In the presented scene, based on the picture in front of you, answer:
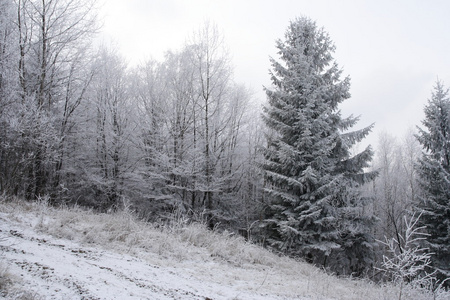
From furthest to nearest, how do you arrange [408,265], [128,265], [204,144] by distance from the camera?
[204,144], [408,265], [128,265]

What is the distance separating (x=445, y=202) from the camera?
1427 centimetres

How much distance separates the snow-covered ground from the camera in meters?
3.31

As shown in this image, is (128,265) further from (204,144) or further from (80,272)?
(204,144)

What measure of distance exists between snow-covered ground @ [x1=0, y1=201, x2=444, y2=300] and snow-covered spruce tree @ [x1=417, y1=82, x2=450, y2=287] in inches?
414

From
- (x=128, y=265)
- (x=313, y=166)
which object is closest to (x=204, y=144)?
(x=313, y=166)

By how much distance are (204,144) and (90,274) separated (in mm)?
13181

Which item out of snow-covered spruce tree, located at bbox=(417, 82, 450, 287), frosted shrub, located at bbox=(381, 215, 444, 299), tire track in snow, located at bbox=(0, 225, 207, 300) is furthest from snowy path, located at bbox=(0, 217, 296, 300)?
snow-covered spruce tree, located at bbox=(417, 82, 450, 287)

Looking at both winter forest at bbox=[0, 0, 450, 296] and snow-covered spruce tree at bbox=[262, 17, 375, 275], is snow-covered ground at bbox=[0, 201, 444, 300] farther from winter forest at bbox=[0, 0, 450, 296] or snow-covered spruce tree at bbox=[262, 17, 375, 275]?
snow-covered spruce tree at bbox=[262, 17, 375, 275]

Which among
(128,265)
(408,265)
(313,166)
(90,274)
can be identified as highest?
(313,166)

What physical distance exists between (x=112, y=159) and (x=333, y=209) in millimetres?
13204

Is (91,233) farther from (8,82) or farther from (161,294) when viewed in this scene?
(8,82)

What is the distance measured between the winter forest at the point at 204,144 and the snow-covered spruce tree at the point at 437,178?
3.0 inches

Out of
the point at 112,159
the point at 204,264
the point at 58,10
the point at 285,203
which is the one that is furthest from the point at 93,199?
the point at 204,264

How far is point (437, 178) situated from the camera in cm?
1484
